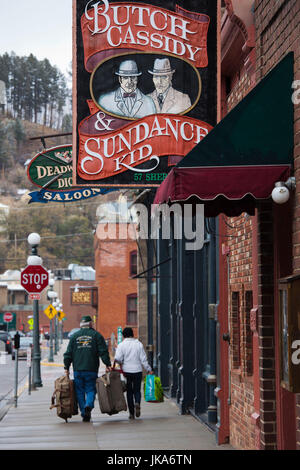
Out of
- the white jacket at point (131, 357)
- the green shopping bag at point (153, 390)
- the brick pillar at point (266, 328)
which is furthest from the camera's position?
the green shopping bag at point (153, 390)

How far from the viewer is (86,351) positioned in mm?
13859

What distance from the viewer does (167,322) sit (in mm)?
20031

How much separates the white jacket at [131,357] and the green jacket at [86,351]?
31 centimetres

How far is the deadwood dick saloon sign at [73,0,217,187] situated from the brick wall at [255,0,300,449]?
7.79 feet

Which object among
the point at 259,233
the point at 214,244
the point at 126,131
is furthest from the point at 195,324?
the point at 259,233

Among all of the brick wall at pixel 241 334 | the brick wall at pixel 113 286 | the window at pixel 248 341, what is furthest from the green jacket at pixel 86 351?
the brick wall at pixel 113 286

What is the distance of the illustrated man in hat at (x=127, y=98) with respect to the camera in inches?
419

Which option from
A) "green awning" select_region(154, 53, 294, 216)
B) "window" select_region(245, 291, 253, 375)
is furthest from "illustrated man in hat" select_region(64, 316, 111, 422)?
"green awning" select_region(154, 53, 294, 216)

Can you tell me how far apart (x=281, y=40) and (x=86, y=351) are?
7.63 meters

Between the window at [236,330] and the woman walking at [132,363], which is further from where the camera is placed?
the woman walking at [132,363]

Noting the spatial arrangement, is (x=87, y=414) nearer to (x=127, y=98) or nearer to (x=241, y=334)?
(x=241, y=334)

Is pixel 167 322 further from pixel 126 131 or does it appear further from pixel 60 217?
pixel 60 217

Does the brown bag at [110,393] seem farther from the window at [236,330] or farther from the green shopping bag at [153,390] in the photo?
the window at [236,330]
